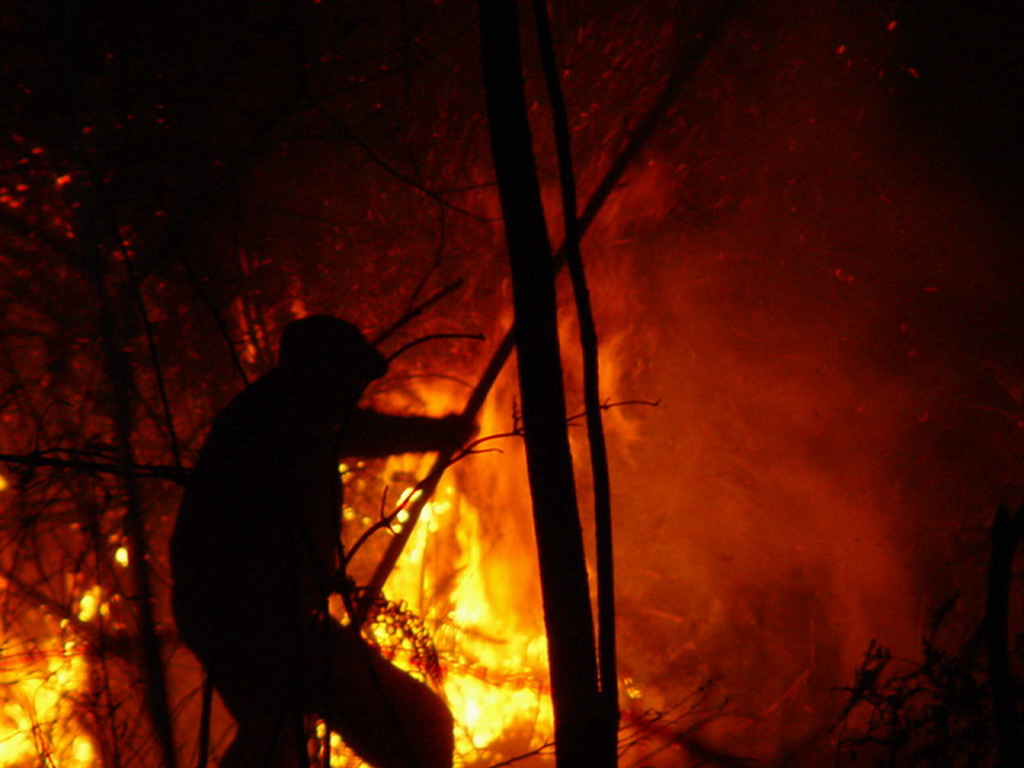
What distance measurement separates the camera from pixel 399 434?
2.63 m

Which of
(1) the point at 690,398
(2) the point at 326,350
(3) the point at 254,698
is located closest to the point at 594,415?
(2) the point at 326,350

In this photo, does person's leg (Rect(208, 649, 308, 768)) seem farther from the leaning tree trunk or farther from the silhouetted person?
the leaning tree trunk

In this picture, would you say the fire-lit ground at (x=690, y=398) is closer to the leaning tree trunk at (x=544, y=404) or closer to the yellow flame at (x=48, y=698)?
the yellow flame at (x=48, y=698)

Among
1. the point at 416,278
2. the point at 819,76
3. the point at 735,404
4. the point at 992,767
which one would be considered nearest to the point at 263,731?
the point at 416,278

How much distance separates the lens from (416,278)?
2.88 m

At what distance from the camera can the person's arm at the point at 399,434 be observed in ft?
8.43

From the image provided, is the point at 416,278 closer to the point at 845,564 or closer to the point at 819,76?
the point at 819,76

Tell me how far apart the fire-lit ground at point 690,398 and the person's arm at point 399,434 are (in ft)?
0.89

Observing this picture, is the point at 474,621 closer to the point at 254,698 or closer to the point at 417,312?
the point at 254,698

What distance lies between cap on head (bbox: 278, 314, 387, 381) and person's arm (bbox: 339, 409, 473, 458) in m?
0.45

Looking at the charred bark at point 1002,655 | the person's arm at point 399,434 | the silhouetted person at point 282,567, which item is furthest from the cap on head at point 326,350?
the charred bark at point 1002,655

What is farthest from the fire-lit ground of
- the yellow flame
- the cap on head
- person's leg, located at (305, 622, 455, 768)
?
the cap on head

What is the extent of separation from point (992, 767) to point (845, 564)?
788mm

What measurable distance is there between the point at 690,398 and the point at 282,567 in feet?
5.75
